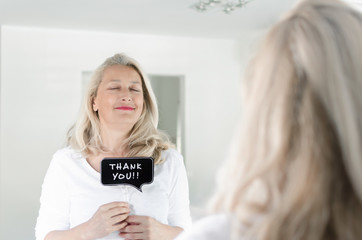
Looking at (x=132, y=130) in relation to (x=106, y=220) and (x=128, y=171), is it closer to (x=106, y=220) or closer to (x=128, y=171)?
(x=128, y=171)

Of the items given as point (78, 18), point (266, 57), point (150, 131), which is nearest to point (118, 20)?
point (78, 18)

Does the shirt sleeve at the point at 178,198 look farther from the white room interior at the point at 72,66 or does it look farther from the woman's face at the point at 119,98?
the white room interior at the point at 72,66

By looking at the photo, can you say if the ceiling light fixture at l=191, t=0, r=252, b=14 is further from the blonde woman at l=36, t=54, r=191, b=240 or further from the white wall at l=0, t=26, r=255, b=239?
the blonde woman at l=36, t=54, r=191, b=240

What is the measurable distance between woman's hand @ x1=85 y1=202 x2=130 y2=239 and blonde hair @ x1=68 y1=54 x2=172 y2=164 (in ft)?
0.90

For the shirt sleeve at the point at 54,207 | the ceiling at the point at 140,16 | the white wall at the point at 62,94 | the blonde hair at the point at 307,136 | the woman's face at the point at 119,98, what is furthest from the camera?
the white wall at the point at 62,94

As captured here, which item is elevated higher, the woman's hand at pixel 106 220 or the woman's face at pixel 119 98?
the woman's face at pixel 119 98

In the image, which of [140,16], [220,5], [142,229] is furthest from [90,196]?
[140,16]

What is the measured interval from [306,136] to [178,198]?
1.20 m

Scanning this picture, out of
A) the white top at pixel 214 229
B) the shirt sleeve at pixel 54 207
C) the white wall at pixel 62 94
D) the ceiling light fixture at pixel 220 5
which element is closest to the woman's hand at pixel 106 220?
the shirt sleeve at pixel 54 207

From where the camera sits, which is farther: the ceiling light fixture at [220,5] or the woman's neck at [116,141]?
the ceiling light fixture at [220,5]

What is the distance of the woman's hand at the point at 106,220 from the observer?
A: 1417 mm

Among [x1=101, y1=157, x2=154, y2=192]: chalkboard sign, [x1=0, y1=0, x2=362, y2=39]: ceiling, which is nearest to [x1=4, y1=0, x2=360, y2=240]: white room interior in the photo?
[x1=0, y1=0, x2=362, y2=39]: ceiling

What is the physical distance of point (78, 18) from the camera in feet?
14.9

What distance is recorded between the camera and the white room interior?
4.52 meters
